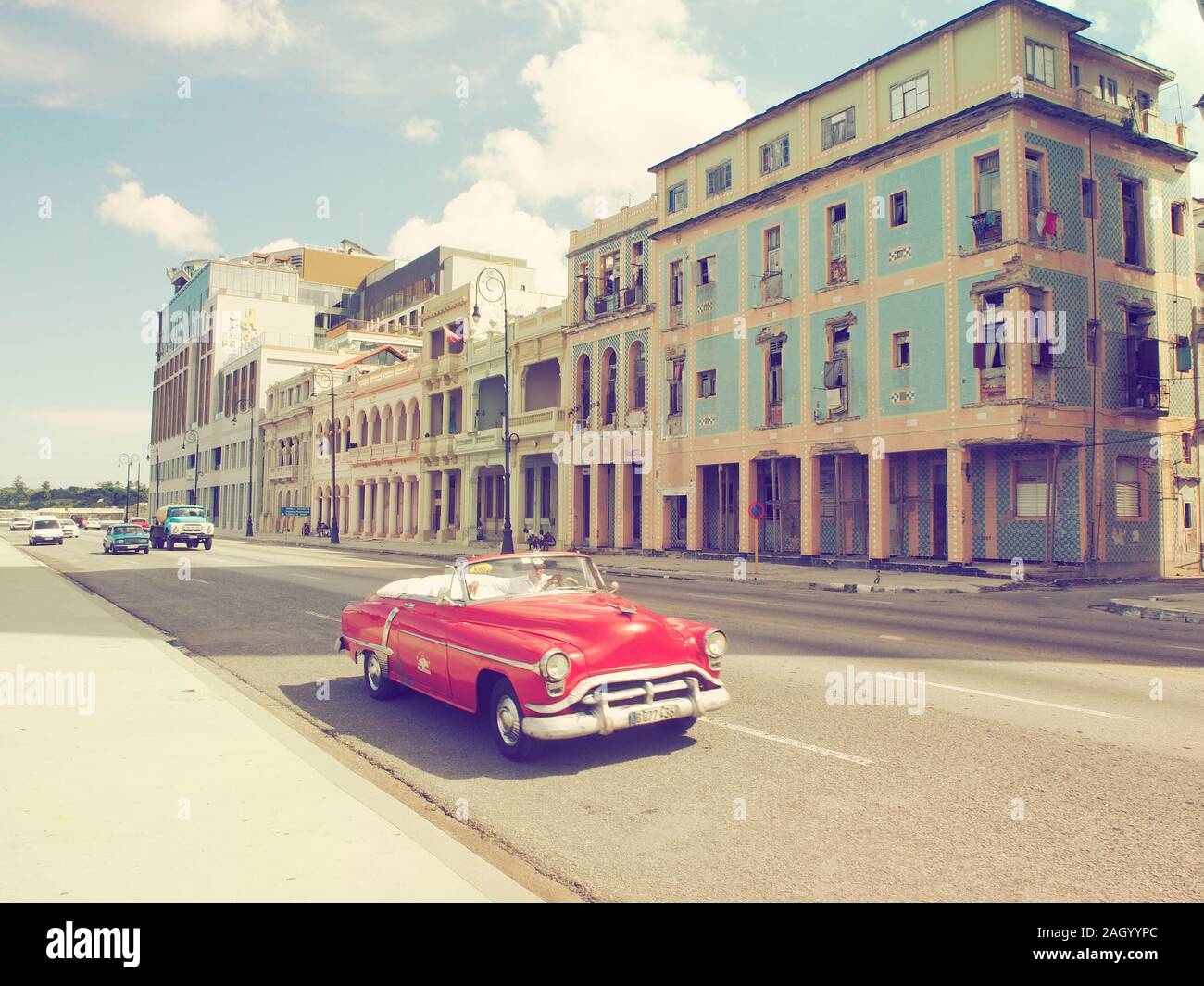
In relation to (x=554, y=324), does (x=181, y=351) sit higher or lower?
higher

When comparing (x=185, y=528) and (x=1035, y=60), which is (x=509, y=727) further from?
(x=185, y=528)

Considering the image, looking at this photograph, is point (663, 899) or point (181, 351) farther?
point (181, 351)

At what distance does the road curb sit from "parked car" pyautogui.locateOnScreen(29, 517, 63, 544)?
53759 mm

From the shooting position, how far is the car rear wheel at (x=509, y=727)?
6.38m

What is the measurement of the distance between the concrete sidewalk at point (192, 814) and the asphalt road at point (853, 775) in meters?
0.60

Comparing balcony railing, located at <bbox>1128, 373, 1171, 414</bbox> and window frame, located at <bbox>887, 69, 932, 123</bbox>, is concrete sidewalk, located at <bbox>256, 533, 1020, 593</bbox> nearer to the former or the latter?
balcony railing, located at <bbox>1128, 373, 1171, 414</bbox>

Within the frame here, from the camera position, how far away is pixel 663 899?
13.3 feet

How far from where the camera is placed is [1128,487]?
26.7 metres

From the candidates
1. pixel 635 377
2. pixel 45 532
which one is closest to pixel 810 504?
pixel 635 377

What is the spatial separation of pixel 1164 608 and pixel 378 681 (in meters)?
15.2

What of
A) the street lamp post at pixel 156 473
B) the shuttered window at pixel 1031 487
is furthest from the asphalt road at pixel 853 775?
the street lamp post at pixel 156 473

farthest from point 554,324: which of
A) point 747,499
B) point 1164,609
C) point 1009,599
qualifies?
point 1164,609
